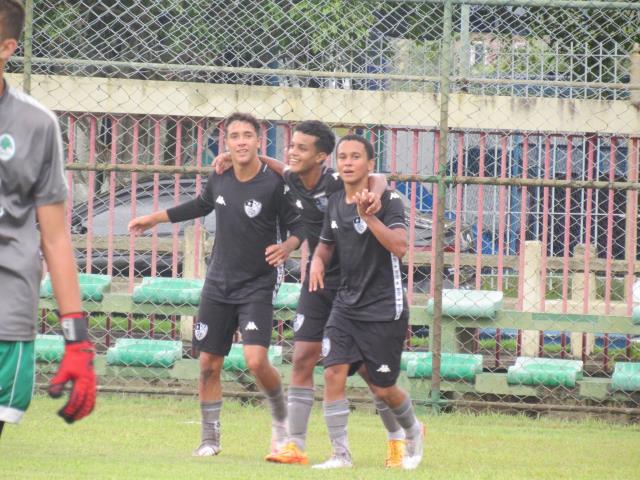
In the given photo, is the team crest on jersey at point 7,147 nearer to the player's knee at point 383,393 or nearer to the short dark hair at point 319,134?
the player's knee at point 383,393

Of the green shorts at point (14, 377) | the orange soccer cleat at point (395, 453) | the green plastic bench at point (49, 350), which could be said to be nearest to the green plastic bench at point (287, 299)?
the green plastic bench at point (49, 350)

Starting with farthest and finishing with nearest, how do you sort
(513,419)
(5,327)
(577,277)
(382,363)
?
(577,277) → (513,419) → (382,363) → (5,327)

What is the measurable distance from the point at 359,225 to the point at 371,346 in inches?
25.2

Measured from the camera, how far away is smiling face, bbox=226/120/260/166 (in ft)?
24.7

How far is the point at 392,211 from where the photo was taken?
7055 millimetres

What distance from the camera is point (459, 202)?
33.7ft

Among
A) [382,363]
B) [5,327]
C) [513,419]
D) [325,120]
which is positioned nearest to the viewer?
[5,327]

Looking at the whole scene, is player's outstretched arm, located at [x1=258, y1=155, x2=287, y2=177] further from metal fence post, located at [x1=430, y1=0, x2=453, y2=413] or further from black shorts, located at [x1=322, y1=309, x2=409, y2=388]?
metal fence post, located at [x1=430, y1=0, x2=453, y2=413]

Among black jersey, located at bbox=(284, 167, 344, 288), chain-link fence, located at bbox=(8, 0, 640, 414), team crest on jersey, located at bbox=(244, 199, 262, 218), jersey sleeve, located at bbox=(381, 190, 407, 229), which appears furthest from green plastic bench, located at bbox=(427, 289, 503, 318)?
jersey sleeve, located at bbox=(381, 190, 407, 229)

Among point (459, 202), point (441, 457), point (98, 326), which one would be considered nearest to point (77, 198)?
point (98, 326)

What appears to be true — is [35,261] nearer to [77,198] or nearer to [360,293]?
[360,293]

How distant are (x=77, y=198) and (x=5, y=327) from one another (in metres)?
9.38

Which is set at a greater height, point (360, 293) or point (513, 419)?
point (360, 293)

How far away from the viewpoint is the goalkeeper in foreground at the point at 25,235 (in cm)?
374
